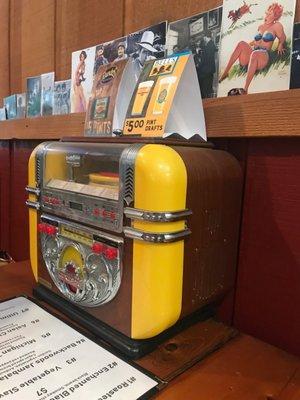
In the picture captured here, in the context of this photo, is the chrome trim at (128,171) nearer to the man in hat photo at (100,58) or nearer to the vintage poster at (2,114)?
the man in hat photo at (100,58)

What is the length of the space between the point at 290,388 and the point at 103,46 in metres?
1.18

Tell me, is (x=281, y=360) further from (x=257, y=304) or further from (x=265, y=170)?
(x=265, y=170)

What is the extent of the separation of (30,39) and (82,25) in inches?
18.5

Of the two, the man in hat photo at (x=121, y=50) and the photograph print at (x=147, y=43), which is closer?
the photograph print at (x=147, y=43)

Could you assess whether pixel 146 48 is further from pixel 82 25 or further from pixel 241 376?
pixel 241 376

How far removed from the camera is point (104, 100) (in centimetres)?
93

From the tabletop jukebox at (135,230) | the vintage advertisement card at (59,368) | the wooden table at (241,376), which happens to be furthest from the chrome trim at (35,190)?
the wooden table at (241,376)

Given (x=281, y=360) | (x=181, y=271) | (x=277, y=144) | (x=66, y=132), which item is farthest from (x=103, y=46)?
(x=281, y=360)

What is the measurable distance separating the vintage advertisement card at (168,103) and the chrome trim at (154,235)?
23 cm

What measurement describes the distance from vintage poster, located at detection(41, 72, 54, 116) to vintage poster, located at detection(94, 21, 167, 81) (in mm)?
387

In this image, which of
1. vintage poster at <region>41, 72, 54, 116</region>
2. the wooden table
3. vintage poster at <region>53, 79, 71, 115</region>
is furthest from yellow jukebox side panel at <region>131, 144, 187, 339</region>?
vintage poster at <region>41, 72, 54, 116</region>

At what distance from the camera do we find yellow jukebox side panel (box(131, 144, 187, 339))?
62cm

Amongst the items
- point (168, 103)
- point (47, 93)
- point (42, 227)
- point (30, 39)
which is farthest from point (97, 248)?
point (30, 39)

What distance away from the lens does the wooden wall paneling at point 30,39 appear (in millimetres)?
1492
